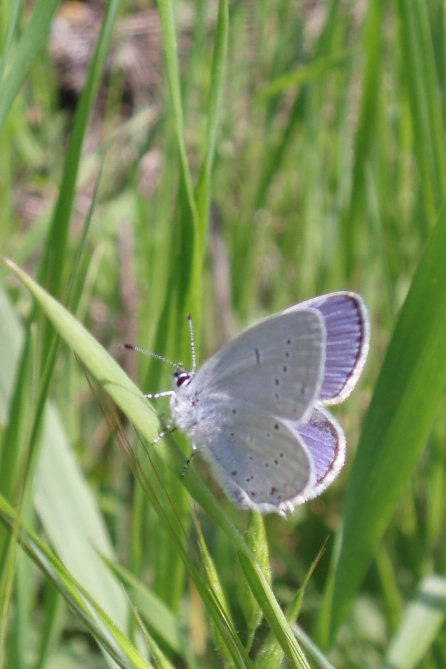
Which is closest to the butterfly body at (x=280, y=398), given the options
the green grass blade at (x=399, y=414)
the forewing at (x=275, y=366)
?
the forewing at (x=275, y=366)

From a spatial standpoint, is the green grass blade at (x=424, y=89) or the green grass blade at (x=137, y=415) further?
the green grass blade at (x=424, y=89)

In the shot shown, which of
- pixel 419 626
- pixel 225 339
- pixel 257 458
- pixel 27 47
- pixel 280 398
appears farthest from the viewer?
pixel 225 339

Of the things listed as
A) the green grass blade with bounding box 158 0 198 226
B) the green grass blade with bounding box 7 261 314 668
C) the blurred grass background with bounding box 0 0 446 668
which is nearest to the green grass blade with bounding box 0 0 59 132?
the blurred grass background with bounding box 0 0 446 668

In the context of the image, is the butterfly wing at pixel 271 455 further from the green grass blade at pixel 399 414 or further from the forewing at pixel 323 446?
the green grass blade at pixel 399 414

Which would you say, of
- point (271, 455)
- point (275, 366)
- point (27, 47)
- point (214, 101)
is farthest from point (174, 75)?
point (271, 455)

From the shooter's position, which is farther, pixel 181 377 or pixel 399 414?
pixel 181 377

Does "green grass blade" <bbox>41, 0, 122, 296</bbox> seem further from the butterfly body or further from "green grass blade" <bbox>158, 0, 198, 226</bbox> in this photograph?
the butterfly body

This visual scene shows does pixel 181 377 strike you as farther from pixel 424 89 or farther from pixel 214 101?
pixel 424 89
